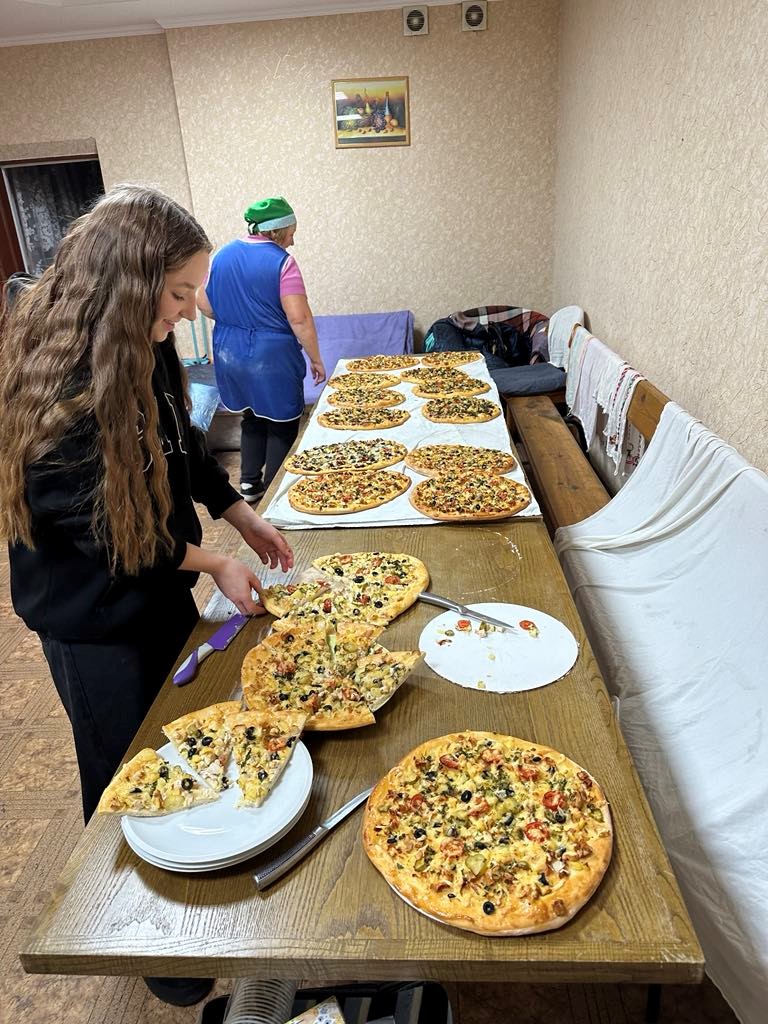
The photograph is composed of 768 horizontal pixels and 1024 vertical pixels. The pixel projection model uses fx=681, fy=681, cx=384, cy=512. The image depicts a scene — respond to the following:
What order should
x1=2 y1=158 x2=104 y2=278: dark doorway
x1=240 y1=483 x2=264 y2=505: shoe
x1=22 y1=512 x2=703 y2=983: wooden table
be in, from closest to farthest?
x1=22 y1=512 x2=703 y2=983: wooden table, x1=240 y1=483 x2=264 y2=505: shoe, x1=2 y1=158 x2=104 y2=278: dark doorway

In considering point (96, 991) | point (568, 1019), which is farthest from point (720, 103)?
point (96, 991)

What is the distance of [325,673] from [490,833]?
0.39m

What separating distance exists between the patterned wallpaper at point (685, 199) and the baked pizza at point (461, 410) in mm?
665

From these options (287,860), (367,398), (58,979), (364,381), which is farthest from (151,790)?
(364,381)

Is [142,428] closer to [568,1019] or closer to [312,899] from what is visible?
[312,899]

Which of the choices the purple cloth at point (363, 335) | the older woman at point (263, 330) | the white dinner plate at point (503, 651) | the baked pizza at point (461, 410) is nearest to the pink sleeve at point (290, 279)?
the older woman at point (263, 330)

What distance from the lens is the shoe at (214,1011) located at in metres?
1.10

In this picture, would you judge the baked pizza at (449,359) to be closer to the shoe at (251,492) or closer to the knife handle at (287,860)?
the shoe at (251,492)

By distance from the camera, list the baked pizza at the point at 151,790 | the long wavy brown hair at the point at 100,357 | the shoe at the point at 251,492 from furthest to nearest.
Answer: the shoe at the point at 251,492 < the long wavy brown hair at the point at 100,357 < the baked pizza at the point at 151,790

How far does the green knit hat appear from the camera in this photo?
10.4 ft

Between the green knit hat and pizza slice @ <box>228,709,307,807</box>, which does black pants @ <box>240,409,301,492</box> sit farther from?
pizza slice @ <box>228,709,307,807</box>

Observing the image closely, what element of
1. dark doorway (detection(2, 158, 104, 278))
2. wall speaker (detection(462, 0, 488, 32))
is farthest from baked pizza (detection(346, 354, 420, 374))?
dark doorway (detection(2, 158, 104, 278))

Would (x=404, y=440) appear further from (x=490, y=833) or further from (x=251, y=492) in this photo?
(x=490, y=833)

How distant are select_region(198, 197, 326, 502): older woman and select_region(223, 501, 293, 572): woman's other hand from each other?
6.52ft
